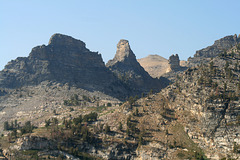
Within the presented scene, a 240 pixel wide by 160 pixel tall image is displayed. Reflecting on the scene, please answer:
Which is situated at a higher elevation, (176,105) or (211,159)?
(176,105)

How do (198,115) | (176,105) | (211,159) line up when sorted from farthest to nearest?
(176,105) < (198,115) < (211,159)

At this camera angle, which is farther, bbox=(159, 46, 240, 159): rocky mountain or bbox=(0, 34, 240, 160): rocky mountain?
bbox=(0, 34, 240, 160): rocky mountain

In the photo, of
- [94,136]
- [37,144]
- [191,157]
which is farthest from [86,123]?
[191,157]

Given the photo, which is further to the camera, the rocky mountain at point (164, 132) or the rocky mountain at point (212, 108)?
the rocky mountain at point (164, 132)

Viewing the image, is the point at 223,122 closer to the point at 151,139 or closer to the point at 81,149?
the point at 151,139

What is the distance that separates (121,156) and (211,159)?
149ft

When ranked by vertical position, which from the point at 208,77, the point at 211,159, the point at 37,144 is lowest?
the point at 211,159

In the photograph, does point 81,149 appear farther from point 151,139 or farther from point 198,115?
point 198,115

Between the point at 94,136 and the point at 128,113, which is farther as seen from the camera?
the point at 128,113

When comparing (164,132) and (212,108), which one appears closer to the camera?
(212,108)

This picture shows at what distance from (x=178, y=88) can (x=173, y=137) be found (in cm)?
4091

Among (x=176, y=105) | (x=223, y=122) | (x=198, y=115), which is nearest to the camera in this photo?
(x=223, y=122)

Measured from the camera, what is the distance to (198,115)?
173 metres

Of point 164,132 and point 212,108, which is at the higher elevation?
point 212,108
